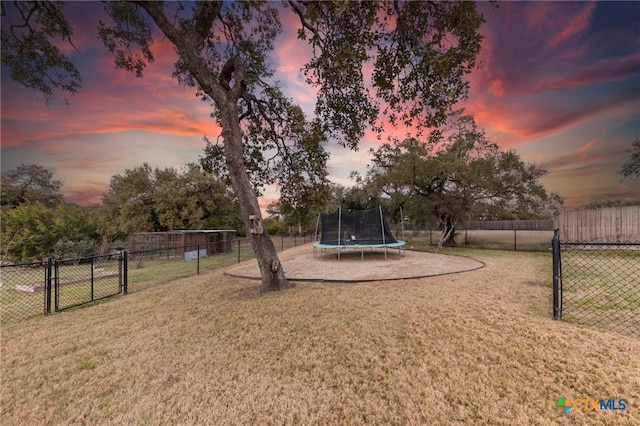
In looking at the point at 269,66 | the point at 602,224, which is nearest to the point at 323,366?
the point at 269,66

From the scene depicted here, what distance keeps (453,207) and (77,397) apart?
45.9 ft

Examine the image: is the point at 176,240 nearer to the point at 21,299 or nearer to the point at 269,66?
the point at 21,299

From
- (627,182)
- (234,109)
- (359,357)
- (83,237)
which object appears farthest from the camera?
(83,237)

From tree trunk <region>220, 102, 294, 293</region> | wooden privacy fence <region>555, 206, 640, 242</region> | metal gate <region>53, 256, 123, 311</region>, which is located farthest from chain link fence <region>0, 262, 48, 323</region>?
wooden privacy fence <region>555, 206, 640, 242</region>

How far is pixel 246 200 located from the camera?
5270 mm

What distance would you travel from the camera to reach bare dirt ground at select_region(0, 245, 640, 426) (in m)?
1.88

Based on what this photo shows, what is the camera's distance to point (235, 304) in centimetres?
455

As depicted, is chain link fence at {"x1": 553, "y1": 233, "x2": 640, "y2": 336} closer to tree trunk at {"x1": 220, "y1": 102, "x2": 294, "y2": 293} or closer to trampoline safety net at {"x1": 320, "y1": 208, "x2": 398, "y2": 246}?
tree trunk at {"x1": 220, "y1": 102, "x2": 294, "y2": 293}

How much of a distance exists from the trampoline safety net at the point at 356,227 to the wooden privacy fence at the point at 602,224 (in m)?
6.86

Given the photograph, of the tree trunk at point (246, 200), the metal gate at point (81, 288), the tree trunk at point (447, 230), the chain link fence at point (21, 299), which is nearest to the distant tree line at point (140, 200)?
the metal gate at point (81, 288)

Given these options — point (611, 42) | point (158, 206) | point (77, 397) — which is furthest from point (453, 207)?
point (158, 206)

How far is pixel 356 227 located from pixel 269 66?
307 inches

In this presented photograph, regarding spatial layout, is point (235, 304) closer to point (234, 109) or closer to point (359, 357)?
point (359, 357)

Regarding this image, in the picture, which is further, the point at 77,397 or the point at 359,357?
the point at 359,357
